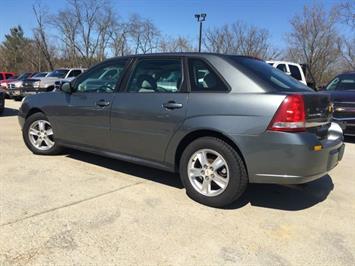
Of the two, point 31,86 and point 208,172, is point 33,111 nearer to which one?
point 208,172

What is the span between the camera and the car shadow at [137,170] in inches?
202

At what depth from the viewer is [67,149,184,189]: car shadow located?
512 centimetres

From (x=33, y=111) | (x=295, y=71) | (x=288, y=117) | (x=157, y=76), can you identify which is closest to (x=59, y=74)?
(x=295, y=71)

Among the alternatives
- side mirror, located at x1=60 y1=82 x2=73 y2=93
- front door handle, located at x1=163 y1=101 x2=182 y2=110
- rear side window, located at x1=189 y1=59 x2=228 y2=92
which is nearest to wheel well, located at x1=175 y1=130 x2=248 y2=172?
front door handle, located at x1=163 y1=101 x2=182 y2=110

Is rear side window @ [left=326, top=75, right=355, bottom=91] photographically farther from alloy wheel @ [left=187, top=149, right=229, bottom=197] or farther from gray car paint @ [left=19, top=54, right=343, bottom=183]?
alloy wheel @ [left=187, top=149, right=229, bottom=197]

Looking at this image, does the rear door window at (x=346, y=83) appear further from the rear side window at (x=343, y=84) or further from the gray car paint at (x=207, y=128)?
the gray car paint at (x=207, y=128)

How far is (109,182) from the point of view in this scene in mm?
4938

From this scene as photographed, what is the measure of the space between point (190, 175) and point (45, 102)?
2848 millimetres

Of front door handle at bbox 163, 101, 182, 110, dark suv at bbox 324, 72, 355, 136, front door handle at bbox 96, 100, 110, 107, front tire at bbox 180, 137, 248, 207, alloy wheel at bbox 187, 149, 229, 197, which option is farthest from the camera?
dark suv at bbox 324, 72, 355, 136

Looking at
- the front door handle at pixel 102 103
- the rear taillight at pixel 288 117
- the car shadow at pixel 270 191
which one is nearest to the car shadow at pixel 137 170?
the car shadow at pixel 270 191

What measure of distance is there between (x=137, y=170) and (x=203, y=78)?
1.84 metres

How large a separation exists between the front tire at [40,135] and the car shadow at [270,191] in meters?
0.69

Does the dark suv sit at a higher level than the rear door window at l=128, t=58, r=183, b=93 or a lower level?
lower

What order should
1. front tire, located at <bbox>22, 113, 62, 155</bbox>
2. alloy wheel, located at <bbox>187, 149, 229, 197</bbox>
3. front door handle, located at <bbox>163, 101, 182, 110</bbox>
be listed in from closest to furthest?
alloy wheel, located at <bbox>187, 149, 229, 197</bbox>
front door handle, located at <bbox>163, 101, 182, 110</bbox>
front tire, located at <bbox>22, 113, 62, 155</bbox>
